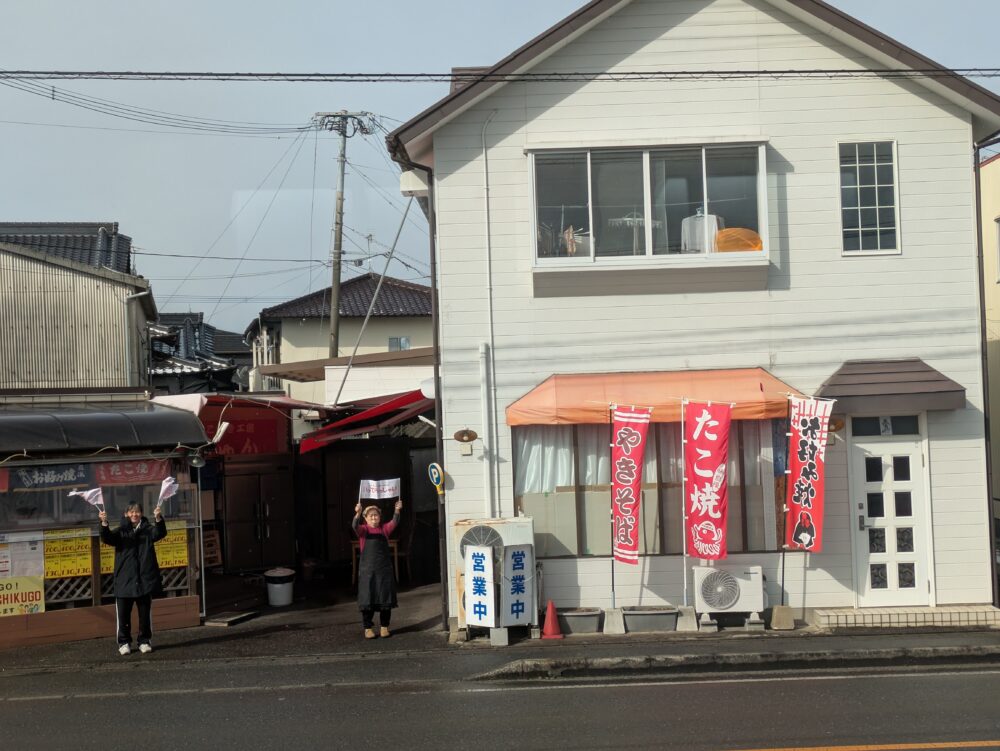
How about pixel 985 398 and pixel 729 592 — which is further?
pixel 985 398

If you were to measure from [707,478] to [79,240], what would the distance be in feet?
63.2

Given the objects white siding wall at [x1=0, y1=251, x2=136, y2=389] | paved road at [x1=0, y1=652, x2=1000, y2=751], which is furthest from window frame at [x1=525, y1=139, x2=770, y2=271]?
white siding wall at [x1=0, y1=251, x2=136, y2=389]

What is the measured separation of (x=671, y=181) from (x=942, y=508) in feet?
18.2

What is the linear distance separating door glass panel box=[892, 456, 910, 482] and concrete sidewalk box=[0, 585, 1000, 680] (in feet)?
6.53

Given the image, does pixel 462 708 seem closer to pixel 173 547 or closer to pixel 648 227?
pixel 173 547

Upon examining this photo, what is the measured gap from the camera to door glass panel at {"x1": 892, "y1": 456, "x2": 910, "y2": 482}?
1288 cm

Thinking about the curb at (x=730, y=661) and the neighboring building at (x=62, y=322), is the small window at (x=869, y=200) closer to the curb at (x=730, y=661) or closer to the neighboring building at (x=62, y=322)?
the curb at (x=730, y=661)

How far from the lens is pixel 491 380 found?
42.4 ft

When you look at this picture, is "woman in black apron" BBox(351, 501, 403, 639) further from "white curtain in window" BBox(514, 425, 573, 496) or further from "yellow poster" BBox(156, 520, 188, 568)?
"yellow poster" BBox(156, 520, 188, 568)

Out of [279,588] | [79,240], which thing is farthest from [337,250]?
[279,588]

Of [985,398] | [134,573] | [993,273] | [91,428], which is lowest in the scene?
[134,573]

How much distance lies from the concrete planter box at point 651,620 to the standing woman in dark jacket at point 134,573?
19.3 feet

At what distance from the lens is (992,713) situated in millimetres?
8180

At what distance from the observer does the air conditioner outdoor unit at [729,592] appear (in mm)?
12266
